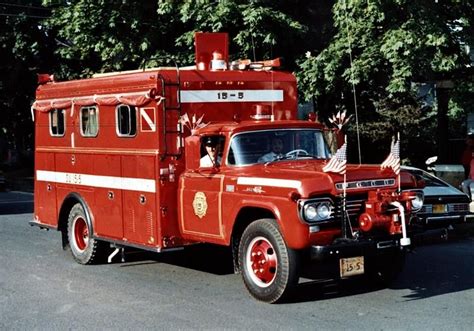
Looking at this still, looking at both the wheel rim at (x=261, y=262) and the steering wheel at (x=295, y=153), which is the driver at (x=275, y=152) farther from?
the wheel rim at (x=261, y=262)

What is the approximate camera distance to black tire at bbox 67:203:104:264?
10430 mm

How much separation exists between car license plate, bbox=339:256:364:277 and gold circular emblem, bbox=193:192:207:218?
1811 mm

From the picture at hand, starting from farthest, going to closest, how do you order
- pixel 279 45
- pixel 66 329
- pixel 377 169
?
1. pixel 279 45
2. pixel 377 169
3. pixel 66 329

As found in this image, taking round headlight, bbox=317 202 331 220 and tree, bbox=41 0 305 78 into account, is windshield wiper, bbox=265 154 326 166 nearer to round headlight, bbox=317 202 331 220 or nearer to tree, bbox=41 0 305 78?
round headlight, bbox=317 202 331 220

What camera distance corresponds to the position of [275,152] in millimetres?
8625

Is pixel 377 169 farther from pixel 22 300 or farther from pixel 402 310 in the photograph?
pixel 22 300

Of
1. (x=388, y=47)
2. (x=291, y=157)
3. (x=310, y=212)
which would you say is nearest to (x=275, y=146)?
(x=291, y=157)

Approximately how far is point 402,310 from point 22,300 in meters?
4.16

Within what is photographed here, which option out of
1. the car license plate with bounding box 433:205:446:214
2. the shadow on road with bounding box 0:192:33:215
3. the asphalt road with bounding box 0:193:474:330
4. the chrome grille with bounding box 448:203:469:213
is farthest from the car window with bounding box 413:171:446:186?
the shadow on road with bounding box 0:192:33:215

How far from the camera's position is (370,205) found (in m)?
7.57

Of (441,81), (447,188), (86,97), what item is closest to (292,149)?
(86,97)

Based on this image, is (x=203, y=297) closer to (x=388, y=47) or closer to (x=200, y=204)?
(x=200, y=204)

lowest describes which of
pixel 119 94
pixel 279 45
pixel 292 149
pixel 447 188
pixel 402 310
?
pixel 402 310

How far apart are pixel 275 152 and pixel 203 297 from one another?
6.19ft
